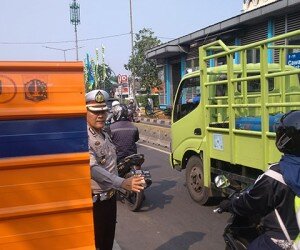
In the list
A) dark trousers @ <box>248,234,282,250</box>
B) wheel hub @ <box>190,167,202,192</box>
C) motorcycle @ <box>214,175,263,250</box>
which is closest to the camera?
dark trousers @ <box>248,234,282,250</box>

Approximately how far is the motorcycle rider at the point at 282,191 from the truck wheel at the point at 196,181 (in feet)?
13.1

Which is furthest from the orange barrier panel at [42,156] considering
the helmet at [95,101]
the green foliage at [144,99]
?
the green foliage at [144,99]

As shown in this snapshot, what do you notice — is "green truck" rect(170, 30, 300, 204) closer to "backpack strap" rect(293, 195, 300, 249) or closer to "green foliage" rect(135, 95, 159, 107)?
"backpack strap" rect(293, 195, 300, 249)

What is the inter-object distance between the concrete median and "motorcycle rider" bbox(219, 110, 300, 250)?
1114 centimetres

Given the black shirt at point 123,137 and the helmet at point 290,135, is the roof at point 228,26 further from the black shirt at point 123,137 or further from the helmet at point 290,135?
the helmet at point 290,135

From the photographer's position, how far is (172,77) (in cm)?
2725

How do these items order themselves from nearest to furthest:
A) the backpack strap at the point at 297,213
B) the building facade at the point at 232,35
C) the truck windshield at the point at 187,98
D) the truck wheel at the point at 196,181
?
the backpack strap at the point at 297,213
the truck wheel at the point at 196,181
the truck windshield at the point at 187,98
the building facade at the point at 232,35

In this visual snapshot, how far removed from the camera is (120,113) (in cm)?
690

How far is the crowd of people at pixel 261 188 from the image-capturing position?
2.29 m

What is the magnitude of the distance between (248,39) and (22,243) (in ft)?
57.1

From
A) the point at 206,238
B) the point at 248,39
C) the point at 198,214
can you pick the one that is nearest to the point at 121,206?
the point at 198,214

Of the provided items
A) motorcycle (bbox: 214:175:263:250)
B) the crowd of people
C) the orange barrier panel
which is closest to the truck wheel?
the crowd of people

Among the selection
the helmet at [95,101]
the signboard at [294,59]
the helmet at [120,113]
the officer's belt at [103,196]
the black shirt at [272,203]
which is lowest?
the officer's belt at [103,196]

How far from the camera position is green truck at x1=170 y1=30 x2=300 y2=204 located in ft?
15.5
